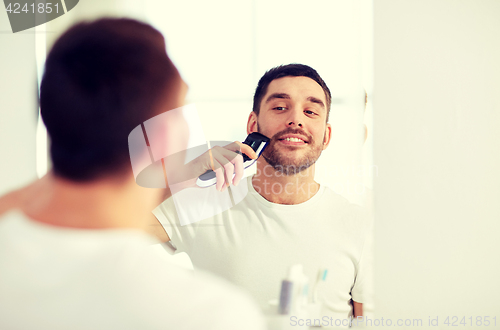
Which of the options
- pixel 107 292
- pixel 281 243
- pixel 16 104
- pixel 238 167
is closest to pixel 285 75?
pixel 238 167

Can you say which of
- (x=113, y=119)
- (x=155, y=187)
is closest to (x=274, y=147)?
(x=155, y=187)

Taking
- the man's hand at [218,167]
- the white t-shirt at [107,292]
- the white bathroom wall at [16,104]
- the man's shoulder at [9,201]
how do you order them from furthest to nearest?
the white bathroom wall at [16,104] < the man's hand at [218,167] < the man's shoulder at [9,201] < the white t-shirt at [107,292]

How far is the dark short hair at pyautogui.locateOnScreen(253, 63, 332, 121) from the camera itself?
2.56ft

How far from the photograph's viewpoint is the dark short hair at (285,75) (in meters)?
0.78

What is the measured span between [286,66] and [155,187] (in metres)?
0.41

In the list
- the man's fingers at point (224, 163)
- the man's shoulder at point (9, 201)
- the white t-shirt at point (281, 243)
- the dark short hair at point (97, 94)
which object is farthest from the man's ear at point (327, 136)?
the man's shoulder at point (9, 201)

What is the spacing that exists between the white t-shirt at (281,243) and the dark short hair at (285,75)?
0.64 ft

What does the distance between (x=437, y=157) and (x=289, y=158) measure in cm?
35

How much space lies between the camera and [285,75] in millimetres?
785

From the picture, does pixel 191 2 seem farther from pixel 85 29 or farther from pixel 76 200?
pixel 76 200

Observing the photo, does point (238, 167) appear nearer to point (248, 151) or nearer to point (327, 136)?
point (248, 151)

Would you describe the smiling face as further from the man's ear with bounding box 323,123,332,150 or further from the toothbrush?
the toothbrush

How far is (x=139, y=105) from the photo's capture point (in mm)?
485

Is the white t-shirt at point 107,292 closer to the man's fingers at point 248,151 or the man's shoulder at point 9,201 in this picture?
the man's shoulder at point 9,201
